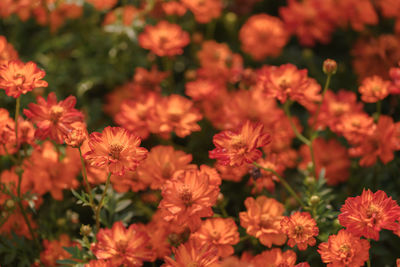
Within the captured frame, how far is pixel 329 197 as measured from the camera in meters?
1.46

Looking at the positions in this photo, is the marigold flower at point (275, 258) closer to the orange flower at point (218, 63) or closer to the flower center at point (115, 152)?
the flower center at point (115, 152)

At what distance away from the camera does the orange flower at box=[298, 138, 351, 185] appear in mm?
1721

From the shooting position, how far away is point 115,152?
46.1 inches

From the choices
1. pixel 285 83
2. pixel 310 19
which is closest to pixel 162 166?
pixel 285 83

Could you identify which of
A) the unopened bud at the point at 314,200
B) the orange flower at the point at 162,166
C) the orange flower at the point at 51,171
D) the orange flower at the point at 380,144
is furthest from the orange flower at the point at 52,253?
the orange flower at the point at 380,144

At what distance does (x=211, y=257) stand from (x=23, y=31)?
1.62 m

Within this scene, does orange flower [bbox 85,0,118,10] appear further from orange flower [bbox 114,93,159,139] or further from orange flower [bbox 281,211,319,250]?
orange flower [bbox 281,211,319,250]

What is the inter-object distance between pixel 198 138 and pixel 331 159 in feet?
1.73

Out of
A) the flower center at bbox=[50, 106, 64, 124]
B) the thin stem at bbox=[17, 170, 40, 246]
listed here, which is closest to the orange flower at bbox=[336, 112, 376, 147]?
the flower center at bbox=[50, 106, 64, 124]

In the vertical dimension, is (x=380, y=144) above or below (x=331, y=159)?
above

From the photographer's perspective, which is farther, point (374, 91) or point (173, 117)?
point (173, 117)

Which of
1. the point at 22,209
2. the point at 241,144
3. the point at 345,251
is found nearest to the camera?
the point at 345,251

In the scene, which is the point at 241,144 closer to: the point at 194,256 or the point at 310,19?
the point at 194,256

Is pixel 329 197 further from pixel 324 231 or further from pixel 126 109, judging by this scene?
pixel 126 109
